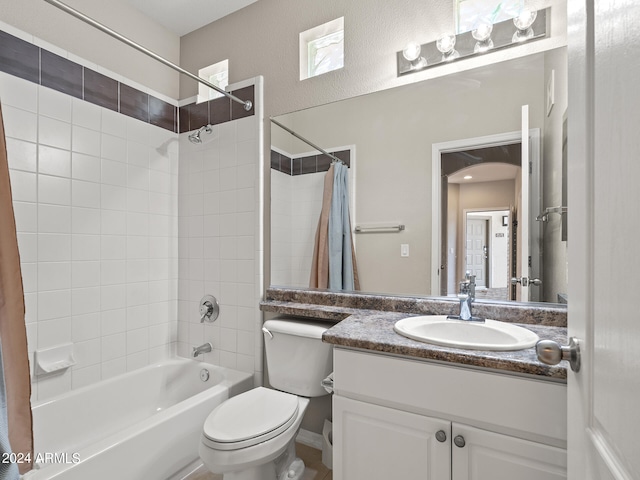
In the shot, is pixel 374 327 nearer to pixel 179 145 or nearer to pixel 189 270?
pixel 189 270

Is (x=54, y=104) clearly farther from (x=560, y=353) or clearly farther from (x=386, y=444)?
(x=560, y=353)

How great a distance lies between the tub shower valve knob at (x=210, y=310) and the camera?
2.19 metres

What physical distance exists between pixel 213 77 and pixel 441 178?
5.88ft

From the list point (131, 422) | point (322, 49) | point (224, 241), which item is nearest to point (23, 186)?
point (224, 241)

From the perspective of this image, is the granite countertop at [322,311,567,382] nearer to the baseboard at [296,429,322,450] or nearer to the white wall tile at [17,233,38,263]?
the baseboard at [296,429,322,450]

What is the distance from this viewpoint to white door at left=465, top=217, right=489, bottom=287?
154 cm

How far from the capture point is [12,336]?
1.31 metres

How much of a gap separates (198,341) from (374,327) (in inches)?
56.5

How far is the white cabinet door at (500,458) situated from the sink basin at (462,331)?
0.90 ft

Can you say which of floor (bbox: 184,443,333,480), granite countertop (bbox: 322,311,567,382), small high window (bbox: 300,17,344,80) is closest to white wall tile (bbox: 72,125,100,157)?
small high window (bbox: 300,17,344,80)

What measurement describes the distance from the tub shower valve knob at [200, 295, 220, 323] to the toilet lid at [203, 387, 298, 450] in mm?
722

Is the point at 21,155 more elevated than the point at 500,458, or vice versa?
the point at 21,155

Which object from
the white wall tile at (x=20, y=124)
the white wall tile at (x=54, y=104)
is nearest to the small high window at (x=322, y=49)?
the white wall tile at (x=54, y=104)

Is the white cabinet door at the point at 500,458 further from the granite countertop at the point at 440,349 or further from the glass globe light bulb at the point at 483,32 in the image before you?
the glass globe light bulb at the point at 483,32
